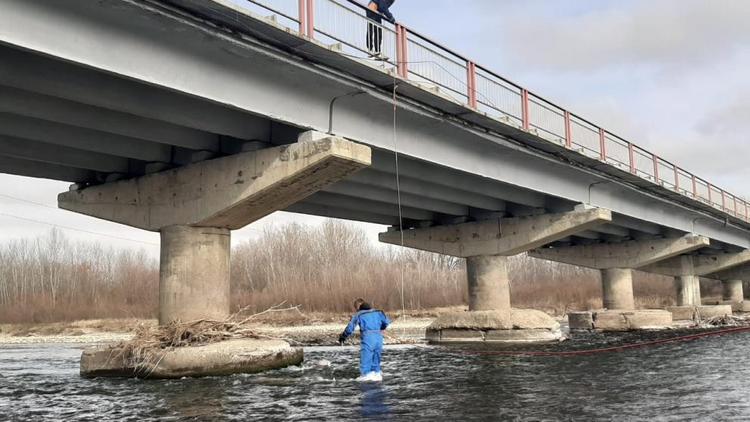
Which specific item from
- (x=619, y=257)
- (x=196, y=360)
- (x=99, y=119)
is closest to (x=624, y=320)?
(x=619, y=257)

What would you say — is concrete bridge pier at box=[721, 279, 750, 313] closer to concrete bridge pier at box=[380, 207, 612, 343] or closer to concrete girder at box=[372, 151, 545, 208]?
concrete bridge pier at box=[380, 207, 612, 343]

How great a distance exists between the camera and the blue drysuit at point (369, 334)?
41.3ft

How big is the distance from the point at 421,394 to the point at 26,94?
26.5 ft

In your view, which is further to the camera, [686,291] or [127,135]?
[686,291]

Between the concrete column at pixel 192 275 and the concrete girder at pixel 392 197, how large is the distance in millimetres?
3940

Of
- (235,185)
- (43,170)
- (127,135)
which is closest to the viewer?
(127,135)

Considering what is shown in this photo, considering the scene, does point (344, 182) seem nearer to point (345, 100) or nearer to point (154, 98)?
point (345, 100)

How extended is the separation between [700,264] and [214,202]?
41.5 metres

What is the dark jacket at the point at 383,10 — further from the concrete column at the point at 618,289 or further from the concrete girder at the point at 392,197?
the concrete column at the point at 618,289

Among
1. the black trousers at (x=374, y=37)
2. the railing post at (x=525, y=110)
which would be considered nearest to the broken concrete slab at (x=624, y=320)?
the railing post at (x=525, y=110)

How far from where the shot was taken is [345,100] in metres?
14.4

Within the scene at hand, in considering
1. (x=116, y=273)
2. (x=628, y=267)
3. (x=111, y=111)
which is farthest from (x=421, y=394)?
(x=116, y=273)

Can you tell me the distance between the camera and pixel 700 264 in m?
46.3

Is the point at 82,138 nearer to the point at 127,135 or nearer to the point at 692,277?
the point at 127,135
